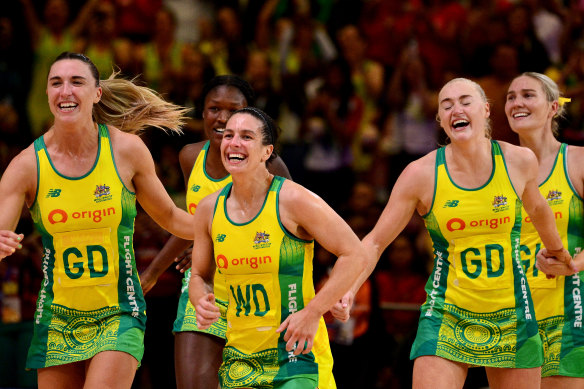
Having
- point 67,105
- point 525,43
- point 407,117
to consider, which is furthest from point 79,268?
point 525,43

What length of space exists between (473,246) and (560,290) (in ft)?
3.10

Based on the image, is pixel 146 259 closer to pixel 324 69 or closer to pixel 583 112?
pixel 324 69

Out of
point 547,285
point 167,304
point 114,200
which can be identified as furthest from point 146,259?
point 547,285

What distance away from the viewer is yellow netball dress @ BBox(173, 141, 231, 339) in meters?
5.25

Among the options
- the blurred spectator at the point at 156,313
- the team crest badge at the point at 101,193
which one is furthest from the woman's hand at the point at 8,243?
the blurred spectator at the point at 156,313

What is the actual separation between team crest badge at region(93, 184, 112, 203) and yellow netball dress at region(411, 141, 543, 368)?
66.3 inches

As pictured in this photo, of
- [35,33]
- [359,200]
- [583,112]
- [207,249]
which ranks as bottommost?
[207,249]

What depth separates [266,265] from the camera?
4.46m

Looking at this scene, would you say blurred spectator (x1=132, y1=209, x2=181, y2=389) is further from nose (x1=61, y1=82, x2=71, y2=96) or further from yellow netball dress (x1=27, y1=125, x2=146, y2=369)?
nose (x1=61, y1=82, x2=71, y2=96)

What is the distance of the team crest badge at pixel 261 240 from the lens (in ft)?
14.6

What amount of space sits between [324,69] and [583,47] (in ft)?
8.26

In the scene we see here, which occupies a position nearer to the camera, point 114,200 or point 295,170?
point 114,200

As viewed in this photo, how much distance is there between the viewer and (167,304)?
7.69 meters

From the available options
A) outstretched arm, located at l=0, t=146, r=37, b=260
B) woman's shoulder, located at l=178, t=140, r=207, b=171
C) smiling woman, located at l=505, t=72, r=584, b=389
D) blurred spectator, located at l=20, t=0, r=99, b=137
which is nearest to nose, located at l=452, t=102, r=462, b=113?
smiling woman, located at l=505, t=72, r=584, b=389
